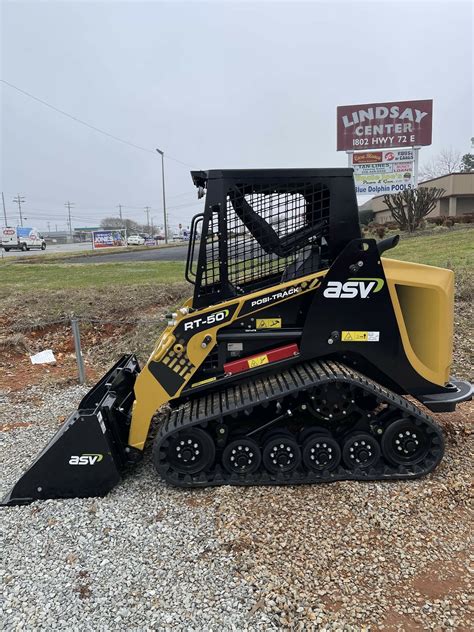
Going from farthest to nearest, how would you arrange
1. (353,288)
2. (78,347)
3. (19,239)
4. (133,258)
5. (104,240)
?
(104,240) < (19,239) < (133,258) < (78,347) < (353,288)

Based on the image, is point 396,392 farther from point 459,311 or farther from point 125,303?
point 125,303

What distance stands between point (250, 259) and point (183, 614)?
2.74 m

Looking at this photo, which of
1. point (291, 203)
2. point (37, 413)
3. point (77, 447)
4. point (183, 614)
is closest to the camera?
point (183, 614)

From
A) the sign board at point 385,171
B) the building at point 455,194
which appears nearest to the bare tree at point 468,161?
the building at point 455,194

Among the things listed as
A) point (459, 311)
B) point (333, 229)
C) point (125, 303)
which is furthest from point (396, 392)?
point (125, 303)

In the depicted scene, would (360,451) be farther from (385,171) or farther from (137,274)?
(385,171)

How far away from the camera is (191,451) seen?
3971 millimetres

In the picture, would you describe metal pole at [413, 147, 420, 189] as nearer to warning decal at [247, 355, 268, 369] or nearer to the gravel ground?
the gravel ground

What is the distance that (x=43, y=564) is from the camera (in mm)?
3158

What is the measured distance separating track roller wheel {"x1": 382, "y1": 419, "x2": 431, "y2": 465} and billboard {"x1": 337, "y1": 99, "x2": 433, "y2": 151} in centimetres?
2464

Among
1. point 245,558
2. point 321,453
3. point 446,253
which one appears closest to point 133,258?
point 446,253

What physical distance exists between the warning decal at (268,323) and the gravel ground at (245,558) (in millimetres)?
1387

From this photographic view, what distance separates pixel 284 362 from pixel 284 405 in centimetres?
37

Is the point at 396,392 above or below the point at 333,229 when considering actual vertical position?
below
